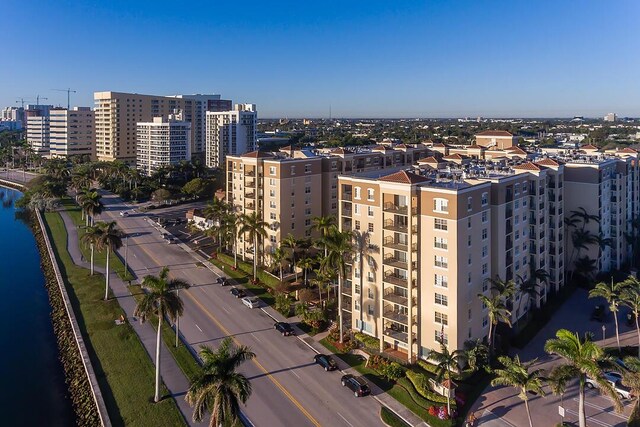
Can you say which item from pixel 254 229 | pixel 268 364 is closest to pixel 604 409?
pixel 268 364

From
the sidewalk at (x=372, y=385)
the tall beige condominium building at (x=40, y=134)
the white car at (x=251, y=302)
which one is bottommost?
the sidewalk at (x=372, y=385)

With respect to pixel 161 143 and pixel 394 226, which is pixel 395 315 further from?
pixel 161 143

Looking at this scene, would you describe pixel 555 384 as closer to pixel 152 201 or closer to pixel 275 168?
pixel 275 168

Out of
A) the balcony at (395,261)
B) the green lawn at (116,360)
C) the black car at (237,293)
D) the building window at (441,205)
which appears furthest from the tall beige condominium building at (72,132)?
the building window at (441,205)

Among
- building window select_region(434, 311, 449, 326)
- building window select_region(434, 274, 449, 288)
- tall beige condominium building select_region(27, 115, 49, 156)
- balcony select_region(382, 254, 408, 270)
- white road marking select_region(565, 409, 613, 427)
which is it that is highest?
tall beige condominium building select_region(27, 115, 49, 156)

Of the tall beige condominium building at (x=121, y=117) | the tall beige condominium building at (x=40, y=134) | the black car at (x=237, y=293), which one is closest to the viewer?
the black car at (x=237, y=293)

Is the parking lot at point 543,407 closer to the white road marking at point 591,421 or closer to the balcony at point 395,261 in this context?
the white road marking at point 591,421

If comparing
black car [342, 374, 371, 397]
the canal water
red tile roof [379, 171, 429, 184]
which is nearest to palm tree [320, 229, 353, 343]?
black car [342, 374, 371, 397]

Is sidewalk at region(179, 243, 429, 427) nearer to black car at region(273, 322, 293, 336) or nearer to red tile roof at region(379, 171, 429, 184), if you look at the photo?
black car at region(273, 322, 293, 336)
